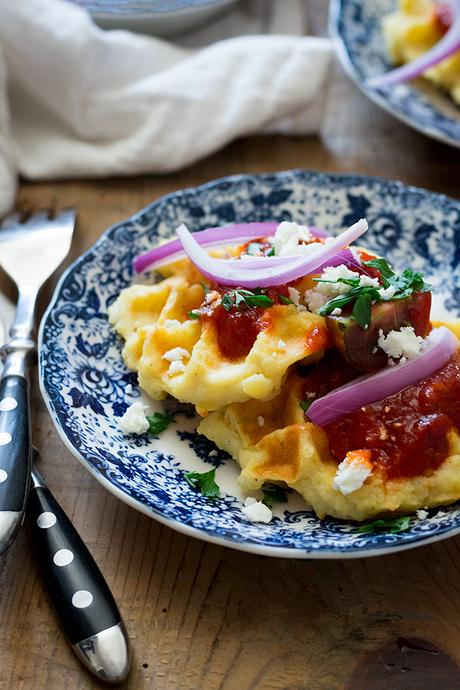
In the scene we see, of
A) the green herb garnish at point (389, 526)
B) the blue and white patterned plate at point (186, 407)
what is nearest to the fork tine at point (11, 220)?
the blue and white patterned plate at point (186, 407)

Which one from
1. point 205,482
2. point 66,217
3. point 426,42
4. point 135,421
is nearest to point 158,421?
point 135,421

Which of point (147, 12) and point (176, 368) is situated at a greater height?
point (147, 12)

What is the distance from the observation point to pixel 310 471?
279cm

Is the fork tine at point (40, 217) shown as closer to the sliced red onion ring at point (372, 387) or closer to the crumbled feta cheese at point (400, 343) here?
the sliced red onion ring at point (372, 387)

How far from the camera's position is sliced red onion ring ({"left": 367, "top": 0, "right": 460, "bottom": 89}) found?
4.62 m

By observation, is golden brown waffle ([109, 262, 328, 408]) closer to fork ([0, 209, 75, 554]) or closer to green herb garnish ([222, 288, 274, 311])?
green herb garnish ([222, 288, 274, 311])

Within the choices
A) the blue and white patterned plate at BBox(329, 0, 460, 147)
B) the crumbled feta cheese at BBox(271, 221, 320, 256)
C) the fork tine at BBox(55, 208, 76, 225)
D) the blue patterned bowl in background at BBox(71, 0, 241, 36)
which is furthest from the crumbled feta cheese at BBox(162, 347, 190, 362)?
the blue patterned bowl in background at BBox(71, 0, 241, 36)

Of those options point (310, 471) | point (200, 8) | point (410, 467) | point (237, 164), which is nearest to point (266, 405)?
point (310, 471)

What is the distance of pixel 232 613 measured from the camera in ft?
9.05

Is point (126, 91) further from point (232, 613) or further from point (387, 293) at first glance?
point (232, 613)

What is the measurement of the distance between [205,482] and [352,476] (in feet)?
1.81

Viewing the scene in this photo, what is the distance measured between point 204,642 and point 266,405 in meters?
0.85

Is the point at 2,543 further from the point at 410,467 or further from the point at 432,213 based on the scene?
the point at 432,213

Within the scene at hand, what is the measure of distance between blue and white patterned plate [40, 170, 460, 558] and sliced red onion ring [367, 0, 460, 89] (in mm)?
960
